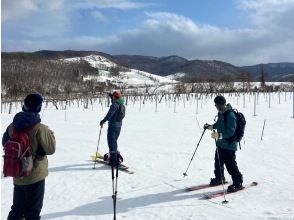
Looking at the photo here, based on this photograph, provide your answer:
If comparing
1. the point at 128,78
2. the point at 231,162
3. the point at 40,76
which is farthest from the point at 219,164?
the point at 128,78

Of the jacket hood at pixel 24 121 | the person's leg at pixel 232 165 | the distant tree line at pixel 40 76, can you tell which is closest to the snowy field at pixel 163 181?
the person's leg at pixel 232 165

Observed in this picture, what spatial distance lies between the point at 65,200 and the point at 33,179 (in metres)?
2.54

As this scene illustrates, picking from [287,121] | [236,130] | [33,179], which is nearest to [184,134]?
[287,121]

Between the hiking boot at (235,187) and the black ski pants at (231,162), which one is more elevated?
the black ski pants at (231,162)

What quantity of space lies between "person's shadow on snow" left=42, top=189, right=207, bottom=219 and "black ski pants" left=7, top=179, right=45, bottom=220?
144 cm

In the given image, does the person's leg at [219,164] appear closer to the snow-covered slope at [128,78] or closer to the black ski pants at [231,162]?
the black ski pants at [231,162]

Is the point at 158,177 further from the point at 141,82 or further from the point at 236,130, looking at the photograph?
the point at 141,82

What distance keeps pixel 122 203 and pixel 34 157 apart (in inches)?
101

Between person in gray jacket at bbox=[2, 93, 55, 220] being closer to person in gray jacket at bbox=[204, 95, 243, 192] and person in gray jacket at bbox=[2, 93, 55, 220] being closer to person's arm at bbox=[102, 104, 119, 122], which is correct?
person in gray jacket at bbox=[204, 95, 243, 192]

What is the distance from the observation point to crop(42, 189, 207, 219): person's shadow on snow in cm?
646

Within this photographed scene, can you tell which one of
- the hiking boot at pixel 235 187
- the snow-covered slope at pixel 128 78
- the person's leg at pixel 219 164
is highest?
the snow-covered slope at pixel 128 78

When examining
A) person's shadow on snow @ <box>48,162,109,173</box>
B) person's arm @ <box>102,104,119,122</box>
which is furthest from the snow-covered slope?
person's arm @ <box>102,104,119,122</box>

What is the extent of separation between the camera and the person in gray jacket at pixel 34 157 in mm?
4715

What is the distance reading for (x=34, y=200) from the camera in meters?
4.85
